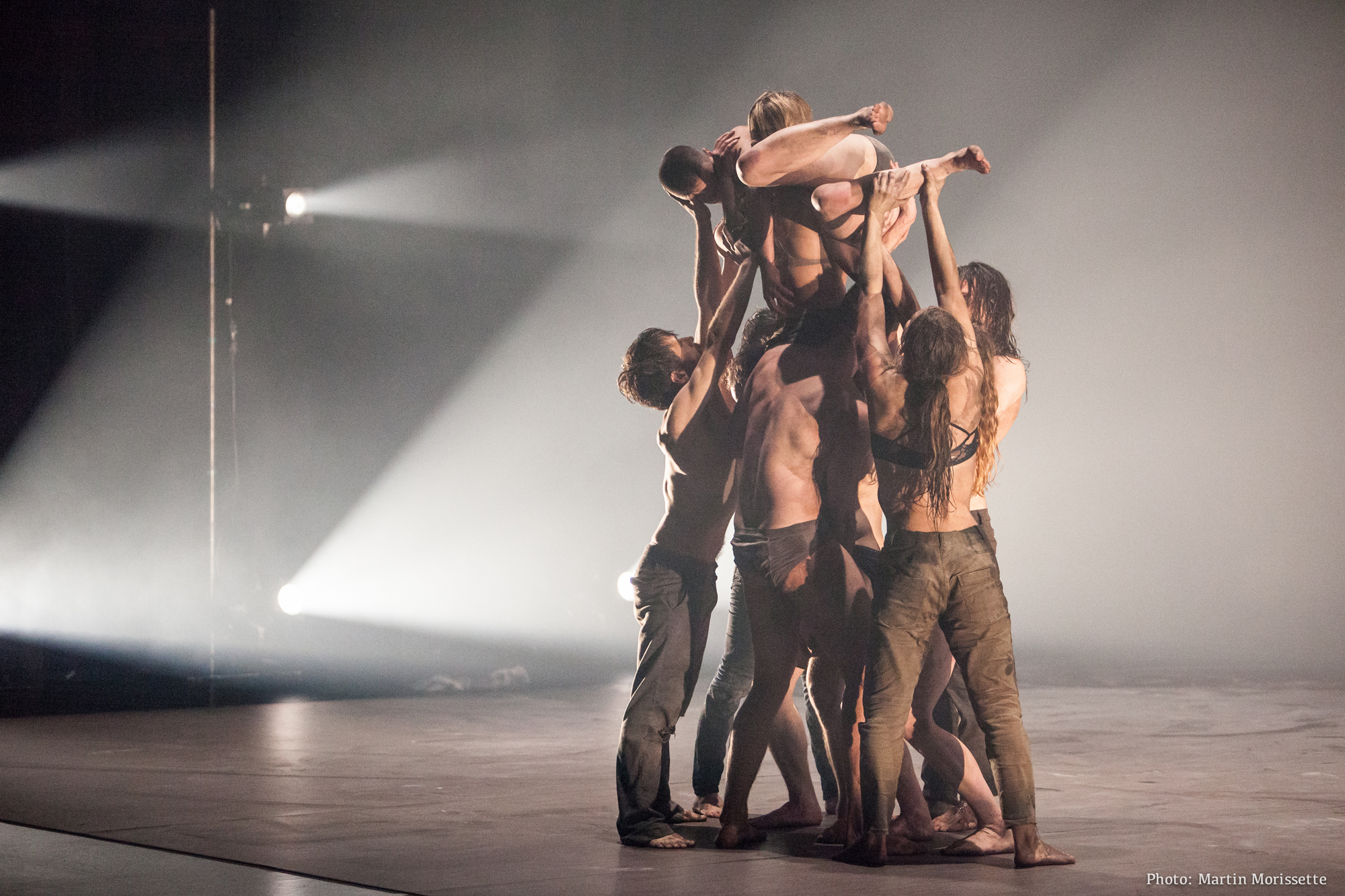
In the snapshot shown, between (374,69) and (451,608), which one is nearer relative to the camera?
(374,69)

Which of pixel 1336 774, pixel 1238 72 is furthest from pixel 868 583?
pixel 1238 72

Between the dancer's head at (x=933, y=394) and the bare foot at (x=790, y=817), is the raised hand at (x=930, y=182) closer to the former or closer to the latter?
the dancer's head at (x=933, y=394)

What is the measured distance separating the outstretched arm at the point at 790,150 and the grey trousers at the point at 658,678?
110cm

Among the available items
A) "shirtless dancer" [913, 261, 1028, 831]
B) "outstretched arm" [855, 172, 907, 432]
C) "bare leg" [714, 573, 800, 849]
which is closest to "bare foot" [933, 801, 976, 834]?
"shirtless dancer" [913, 261, 1028, 831]

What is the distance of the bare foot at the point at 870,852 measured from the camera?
140 inches

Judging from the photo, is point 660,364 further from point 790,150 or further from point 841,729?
point 841,729

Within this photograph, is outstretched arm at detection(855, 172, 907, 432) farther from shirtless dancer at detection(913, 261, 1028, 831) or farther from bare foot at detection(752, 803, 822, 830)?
bare foot at detection(752, 803, 822, 830)

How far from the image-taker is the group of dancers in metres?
3.52

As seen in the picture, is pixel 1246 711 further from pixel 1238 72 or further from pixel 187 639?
pixel 187 639

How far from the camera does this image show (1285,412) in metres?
9.91

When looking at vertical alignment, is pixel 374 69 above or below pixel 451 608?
above

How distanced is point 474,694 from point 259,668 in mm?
1454

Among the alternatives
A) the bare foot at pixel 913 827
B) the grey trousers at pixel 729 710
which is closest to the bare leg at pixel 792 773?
the grey trousers at pixel 729 710

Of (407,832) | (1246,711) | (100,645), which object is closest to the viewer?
(407,832)
